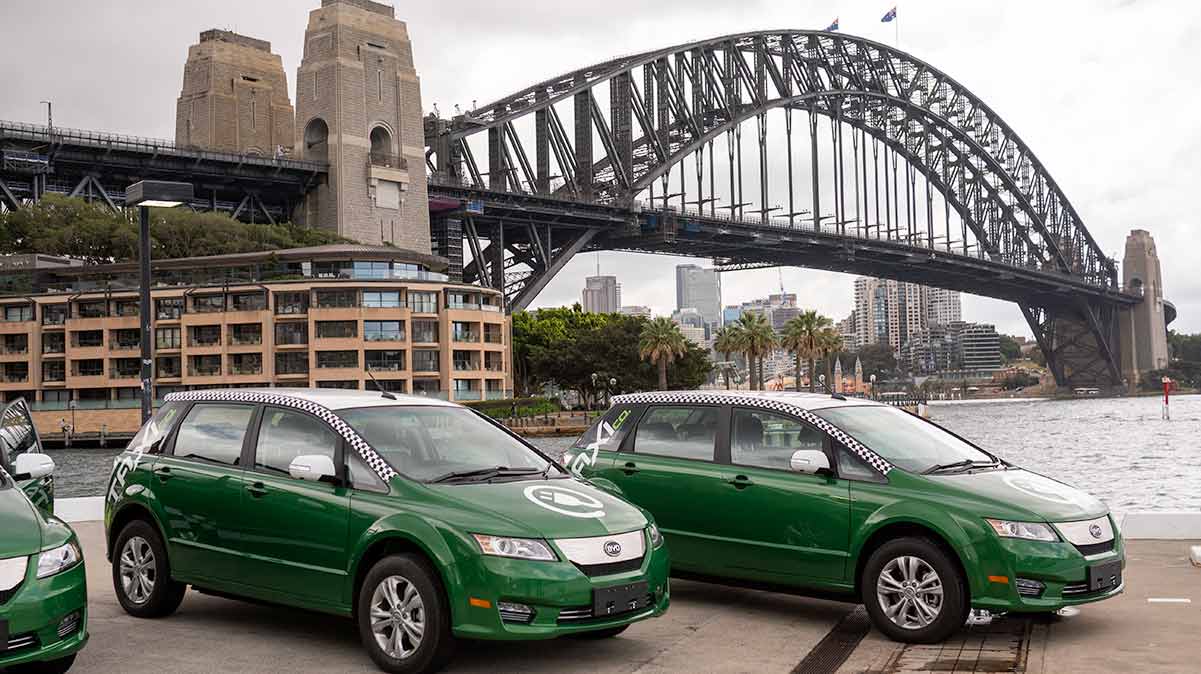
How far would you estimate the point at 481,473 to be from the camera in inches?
321

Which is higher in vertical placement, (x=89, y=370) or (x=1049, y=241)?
(x=1049, y=241)

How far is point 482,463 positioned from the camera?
27.6 ft

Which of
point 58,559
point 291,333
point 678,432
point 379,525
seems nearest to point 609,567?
point 379,525

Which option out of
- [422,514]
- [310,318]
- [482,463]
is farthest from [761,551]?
[310,318]

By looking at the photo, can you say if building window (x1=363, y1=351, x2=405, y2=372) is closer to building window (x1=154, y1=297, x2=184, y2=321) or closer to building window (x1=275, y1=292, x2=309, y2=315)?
building window (x1=275, y1=292, x2=309, y2=315)

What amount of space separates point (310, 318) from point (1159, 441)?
163 feet

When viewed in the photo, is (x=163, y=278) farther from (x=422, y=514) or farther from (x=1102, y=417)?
(x=422, y=514)

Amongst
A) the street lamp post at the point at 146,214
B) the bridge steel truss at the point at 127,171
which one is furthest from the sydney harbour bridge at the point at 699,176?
the street lamp post at the point at 146,214

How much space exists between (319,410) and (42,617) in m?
2.31

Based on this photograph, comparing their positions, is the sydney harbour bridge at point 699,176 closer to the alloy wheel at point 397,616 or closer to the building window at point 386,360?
the building window at point 386,360

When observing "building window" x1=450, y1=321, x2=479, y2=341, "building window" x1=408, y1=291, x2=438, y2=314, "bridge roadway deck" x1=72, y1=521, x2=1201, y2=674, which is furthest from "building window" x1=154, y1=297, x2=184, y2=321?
"bridge roadway deck" x1=72, y1=521, x2=1201, y2=674

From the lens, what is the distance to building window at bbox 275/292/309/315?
8056cm

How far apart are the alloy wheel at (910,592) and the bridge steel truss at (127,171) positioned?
74581mm

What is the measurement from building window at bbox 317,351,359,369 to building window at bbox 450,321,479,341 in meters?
6.56
